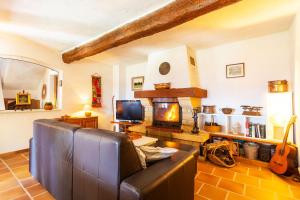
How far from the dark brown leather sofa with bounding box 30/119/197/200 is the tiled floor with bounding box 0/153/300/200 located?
46 cm

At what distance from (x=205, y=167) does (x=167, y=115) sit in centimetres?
163

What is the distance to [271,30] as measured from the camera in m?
3.00

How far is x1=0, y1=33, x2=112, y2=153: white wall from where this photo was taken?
11.3 ft

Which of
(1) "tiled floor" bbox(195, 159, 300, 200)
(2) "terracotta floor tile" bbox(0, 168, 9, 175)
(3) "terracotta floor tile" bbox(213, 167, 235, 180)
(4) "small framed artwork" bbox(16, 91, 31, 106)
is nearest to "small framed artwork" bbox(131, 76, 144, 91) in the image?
(4) "small framed artwork" bbox(16, 91, 31, 106)

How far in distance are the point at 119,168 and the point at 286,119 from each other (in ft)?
9.69

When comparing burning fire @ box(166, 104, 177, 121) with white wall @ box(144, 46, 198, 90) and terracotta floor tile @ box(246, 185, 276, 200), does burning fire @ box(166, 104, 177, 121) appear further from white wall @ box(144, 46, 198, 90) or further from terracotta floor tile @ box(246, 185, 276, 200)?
terracotta floor tile @ box(246, 185, 276, 200)

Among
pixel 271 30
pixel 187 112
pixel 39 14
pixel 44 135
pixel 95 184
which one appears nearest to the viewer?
pixel 95 184

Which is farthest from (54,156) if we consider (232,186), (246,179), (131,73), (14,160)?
(131,73)

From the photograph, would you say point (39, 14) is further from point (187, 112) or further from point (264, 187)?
point (264, 187)

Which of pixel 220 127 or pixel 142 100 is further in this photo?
pixel 142 100

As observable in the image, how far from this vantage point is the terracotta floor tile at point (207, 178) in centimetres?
233

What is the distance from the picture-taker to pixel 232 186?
2.22 m

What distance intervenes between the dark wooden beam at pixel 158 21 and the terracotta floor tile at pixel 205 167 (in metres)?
2.37

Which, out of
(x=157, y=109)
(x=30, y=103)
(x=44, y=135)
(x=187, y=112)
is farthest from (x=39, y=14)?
(x=187, y=112)
